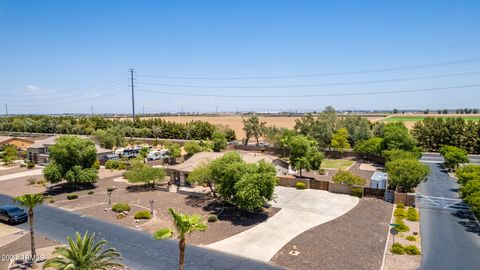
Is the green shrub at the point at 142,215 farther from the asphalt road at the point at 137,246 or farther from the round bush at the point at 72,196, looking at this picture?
the round bush at the point at 72,196

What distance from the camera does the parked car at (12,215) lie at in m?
30.7

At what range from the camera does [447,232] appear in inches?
1101

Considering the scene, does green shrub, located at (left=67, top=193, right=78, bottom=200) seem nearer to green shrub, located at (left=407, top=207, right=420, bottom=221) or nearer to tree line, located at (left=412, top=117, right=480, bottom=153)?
green shrub, located at (left=407, top=207, right=420, bottom=221)

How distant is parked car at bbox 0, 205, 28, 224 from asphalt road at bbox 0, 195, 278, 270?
2.22ft

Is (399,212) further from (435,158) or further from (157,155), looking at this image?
(157,155)

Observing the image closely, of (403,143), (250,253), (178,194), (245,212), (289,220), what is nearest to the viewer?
(250,253)

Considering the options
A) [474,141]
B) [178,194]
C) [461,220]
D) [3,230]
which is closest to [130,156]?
[178,194]

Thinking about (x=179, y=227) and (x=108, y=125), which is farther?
(x=108, y=125)

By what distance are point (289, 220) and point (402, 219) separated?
11516mm

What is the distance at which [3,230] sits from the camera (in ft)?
95.9

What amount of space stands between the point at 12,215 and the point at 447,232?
41210 millimetres

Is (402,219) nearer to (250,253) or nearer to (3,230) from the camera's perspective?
(250,253)

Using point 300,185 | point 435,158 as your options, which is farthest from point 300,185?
point 435,158

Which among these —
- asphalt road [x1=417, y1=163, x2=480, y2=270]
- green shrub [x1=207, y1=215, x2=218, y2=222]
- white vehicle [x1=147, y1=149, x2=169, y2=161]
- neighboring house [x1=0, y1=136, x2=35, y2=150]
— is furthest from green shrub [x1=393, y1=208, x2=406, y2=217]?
neighboring house [x1=0, y1=136, x2=35, y2=150]
